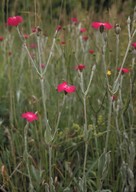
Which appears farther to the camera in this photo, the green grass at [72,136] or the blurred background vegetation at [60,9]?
the blurred background vegetation at [60,9]

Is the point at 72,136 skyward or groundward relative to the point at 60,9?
groundward

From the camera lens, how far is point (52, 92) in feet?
7.54

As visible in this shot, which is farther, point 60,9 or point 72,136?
point 72,136

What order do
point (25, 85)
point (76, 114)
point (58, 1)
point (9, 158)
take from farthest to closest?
point (58, 1) → point (25, 85) → point (76, 114) → point (9, 158)

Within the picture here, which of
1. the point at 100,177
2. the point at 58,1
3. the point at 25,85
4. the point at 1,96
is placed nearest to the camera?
the point at 100,177

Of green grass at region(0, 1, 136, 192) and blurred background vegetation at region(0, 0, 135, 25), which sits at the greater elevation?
blurred background vegetation at region(0, 0, 135, 25)

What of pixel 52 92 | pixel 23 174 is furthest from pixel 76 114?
pixel 23 174

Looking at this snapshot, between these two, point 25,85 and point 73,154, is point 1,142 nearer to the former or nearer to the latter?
point 73,154

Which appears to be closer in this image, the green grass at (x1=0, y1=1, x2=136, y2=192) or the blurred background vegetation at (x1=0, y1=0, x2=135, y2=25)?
the green grass at (x1=0, y1=1, x2=136, y2=192)

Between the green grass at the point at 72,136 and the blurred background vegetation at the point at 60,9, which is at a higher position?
the blurred background vegetation at the point at 60,9

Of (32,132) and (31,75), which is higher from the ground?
(31,75)

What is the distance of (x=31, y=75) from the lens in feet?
7.89

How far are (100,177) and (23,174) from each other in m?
0.33

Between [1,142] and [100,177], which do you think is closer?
[100,177]
